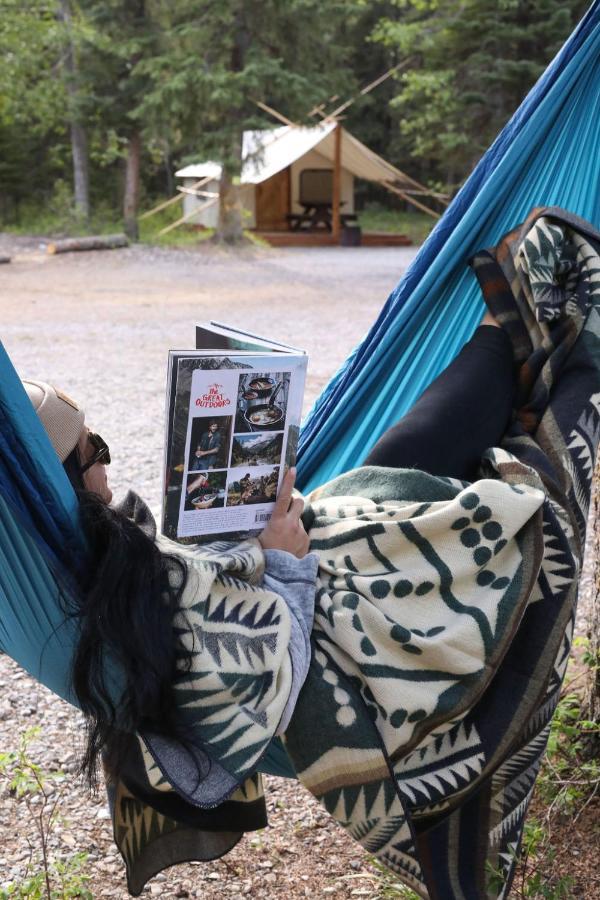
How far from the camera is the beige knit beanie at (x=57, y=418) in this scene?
121cm

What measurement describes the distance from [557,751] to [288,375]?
102 cm

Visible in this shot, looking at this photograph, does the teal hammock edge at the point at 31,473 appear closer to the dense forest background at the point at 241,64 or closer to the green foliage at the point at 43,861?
the green foliage at the point at 43,861

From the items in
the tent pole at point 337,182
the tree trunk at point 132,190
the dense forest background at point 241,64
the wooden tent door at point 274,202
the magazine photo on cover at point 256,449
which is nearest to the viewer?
the magazine photo on cover at point 256,449

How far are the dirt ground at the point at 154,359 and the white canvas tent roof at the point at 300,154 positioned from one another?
127cm

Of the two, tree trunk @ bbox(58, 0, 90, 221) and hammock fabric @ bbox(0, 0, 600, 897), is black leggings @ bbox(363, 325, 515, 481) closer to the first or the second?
hammock fabric @ bbox(0, 0, 600, 897)

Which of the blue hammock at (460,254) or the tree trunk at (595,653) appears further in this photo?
the blue hammock at (460,254)

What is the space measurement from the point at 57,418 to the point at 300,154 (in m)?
12.7

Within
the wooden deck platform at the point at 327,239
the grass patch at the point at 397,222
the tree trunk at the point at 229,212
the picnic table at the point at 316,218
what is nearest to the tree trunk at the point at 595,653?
the tree trunk at the point at 229,212

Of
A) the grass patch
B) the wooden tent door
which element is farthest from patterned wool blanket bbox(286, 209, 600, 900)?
the wooden tent door

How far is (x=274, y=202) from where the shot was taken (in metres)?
15.9

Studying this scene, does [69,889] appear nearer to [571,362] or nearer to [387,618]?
Answer: [387,618]

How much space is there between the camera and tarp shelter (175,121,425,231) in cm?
1345

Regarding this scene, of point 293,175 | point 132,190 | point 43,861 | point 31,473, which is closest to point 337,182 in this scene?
point 293,175

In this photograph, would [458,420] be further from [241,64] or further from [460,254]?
[241,64]
